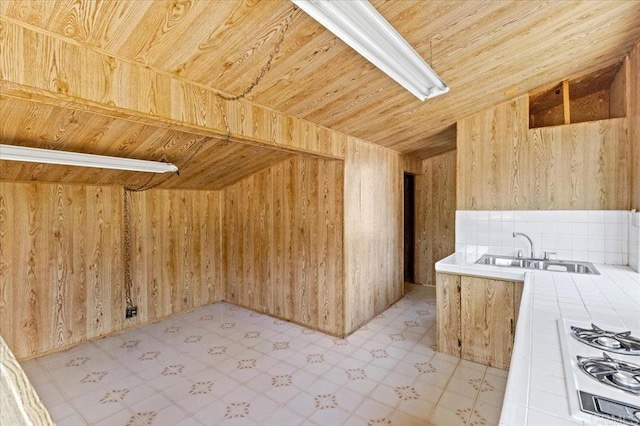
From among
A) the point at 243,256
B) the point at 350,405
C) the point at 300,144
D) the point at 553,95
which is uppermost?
the point at 553,95

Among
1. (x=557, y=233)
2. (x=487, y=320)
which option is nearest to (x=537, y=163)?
(x=557, y=233)

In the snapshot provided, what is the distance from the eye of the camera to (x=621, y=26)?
213 cm

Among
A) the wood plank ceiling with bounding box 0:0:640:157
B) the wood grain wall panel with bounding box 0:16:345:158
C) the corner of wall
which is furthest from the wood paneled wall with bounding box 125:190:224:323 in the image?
the corner of wall

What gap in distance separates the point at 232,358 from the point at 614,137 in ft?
13.7

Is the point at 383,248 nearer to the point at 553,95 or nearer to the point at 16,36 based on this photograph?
→ the point at 553,95

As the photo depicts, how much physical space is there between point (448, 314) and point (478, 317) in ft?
0.87

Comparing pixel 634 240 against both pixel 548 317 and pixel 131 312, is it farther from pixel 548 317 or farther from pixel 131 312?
pixel 131 312

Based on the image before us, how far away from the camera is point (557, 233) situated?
2.99 m

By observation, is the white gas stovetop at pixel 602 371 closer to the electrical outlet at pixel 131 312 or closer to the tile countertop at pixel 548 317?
the tile countertop at pixel 548 317

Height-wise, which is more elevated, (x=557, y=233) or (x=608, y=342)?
(x=557, y=233)

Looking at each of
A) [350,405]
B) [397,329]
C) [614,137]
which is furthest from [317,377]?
[614,137]

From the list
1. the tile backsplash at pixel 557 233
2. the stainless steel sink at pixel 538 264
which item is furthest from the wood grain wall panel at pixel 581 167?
the stainless steel sink at pixel 538 264

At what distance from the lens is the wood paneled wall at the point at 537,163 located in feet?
9.11

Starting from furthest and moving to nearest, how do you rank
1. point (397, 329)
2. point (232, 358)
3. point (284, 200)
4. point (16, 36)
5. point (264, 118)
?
1. point (284, 200)
2. point (397, 329)
3. point (232, 358)
4. point (264, 118)
5. point (16, 36)
